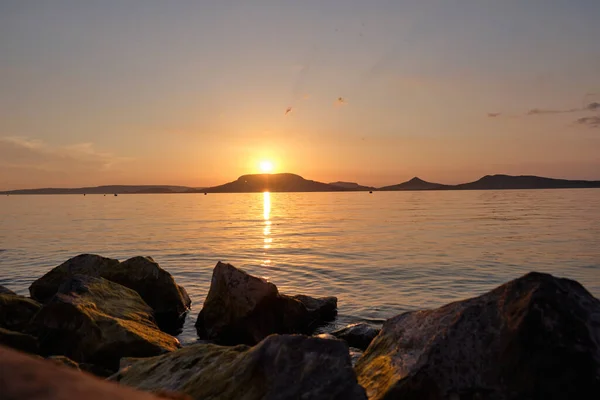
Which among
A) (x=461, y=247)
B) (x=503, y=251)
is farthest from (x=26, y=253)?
(x=503, y=251)

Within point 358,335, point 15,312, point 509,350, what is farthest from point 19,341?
point 509,350

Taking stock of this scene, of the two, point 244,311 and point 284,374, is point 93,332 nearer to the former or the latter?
point 244,311

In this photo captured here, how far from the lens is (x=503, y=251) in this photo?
90.0 ft

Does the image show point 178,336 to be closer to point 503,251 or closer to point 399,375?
point 399,375

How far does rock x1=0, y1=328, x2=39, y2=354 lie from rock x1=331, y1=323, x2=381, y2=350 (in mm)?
6602

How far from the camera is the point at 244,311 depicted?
12.0 metres

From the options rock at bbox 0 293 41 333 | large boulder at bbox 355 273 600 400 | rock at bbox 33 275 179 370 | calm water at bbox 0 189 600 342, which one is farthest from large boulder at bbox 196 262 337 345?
large boulder at bbox 355 273 600 400

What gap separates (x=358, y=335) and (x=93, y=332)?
6.08 metres

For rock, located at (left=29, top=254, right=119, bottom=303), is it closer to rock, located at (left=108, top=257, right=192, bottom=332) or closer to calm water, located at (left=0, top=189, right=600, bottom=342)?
rock, located at (left=108, top=257, right=192, bottom=332)

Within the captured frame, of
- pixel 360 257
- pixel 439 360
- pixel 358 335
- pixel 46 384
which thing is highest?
pixel 46 384

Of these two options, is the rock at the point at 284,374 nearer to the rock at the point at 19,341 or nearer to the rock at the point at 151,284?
the rock at the point at 19,341

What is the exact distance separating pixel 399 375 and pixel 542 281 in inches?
74.9

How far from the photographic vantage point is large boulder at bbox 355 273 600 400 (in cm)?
453

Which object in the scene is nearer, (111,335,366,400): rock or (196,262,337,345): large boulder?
(111,335,366,400): rock
